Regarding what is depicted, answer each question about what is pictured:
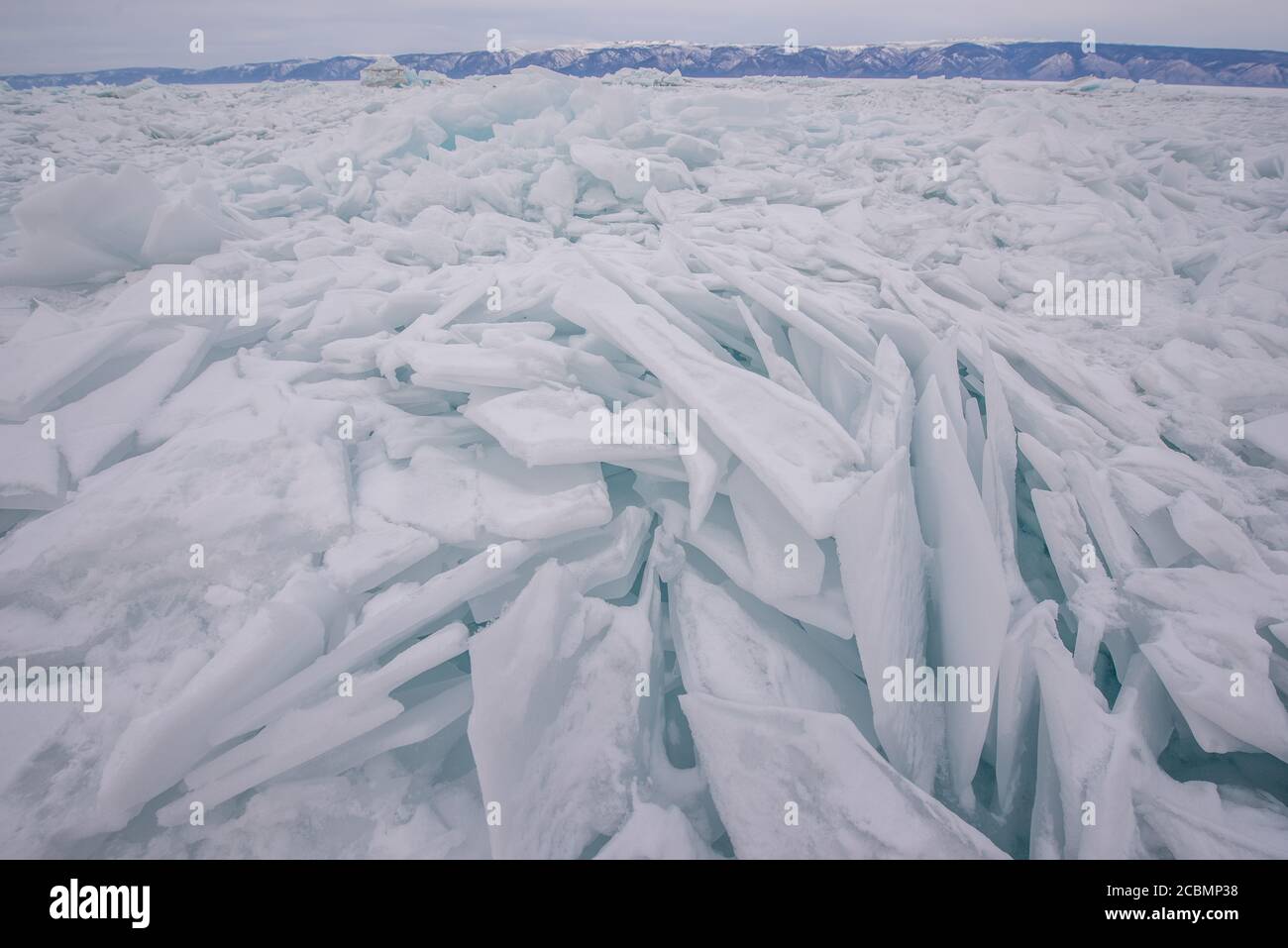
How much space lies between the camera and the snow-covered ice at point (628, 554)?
1410 mm

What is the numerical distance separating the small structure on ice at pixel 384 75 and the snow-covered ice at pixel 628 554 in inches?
479

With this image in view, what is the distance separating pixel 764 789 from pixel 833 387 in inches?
60.6

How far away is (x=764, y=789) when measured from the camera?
143 centimetres

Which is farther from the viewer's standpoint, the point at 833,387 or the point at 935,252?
the point at 935,252

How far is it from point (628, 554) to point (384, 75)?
15.5m

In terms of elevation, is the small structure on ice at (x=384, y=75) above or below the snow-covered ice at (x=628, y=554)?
above

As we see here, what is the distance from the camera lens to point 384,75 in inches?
512

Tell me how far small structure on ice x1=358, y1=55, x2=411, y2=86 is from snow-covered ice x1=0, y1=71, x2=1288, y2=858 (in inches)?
479

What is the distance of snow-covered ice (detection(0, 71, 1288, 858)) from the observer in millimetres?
1410

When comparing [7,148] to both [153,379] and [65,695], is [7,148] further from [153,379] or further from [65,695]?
[65,695]

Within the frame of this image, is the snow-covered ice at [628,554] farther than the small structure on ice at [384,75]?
No

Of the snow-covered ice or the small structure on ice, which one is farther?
the small structure on ice

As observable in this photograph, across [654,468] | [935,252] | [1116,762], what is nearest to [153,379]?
[654,468]

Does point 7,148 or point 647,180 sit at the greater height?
point 7,148
